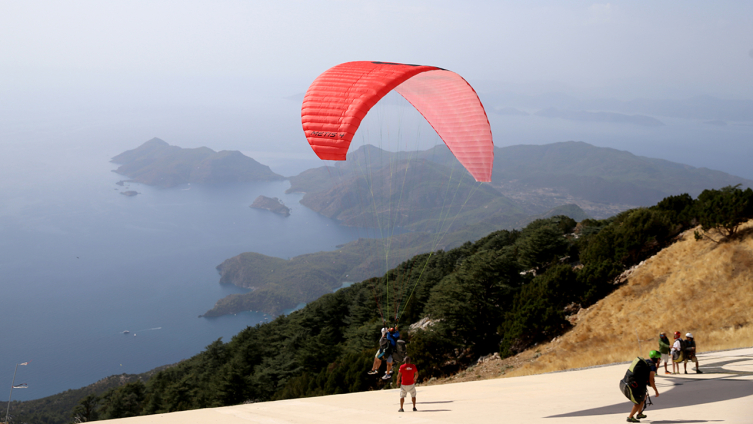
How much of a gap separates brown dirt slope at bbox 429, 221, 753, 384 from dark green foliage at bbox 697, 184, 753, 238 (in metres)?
0.62

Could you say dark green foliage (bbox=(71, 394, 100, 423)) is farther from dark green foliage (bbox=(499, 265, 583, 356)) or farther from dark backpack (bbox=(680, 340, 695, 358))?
dark backpack (bbox=(680, 340, 695, 358))

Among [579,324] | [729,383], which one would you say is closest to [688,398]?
[729,383]

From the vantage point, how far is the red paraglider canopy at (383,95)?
906 cm

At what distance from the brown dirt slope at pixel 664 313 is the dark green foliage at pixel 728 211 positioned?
2.04ft

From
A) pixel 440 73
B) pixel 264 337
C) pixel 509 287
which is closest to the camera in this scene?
pixel 440 73

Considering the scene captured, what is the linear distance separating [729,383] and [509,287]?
15.7m

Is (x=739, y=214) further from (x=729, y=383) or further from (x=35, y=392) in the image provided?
(x=35, y=392)

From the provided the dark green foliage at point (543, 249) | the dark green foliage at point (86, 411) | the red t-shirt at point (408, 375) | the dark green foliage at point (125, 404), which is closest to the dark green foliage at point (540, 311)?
the dark green foliage at point (543, 249)

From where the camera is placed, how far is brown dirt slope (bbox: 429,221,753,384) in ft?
45.2

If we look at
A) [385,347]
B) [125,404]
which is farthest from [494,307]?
[125,404]

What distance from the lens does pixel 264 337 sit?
40.0m

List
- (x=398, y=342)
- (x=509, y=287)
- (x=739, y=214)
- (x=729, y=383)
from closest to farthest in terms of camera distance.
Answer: (x=729, y=383), (x=398, y=342), (x=739, y=214), (x=509, y=287)

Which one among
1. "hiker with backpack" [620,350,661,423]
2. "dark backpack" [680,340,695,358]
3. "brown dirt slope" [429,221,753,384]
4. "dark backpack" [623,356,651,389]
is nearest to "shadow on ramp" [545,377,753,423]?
"hiker with backpack" [620,350,661,423]

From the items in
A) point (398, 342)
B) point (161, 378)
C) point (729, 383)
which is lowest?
point (161, 378)
